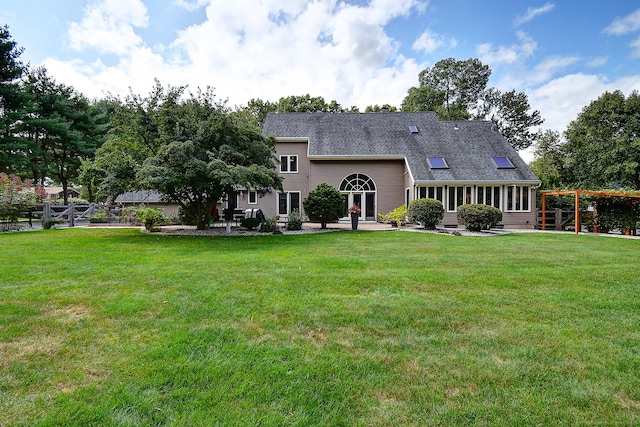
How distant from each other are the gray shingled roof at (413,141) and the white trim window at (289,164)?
51.1 inches

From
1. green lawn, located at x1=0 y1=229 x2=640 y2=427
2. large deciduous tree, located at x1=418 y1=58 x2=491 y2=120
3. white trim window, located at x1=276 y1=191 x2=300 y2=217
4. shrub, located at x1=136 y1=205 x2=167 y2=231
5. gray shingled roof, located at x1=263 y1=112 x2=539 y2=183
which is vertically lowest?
green lawn, located at x1=0 y1=229 x2=640 y2=427

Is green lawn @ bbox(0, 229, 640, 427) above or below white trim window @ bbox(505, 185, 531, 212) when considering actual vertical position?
below

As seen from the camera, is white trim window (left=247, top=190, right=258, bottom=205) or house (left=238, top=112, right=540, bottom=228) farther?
white trim window (left=247, top=190, right=258, bottom=205)

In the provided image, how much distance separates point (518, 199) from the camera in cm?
1692

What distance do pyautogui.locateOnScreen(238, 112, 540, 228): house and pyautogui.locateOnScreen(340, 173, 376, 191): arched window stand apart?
0.20 ft

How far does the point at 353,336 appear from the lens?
9.88 feet

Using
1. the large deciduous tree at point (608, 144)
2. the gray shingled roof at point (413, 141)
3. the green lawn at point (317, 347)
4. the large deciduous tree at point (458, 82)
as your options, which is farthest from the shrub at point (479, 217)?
the large deciduous tree at point (458, 82)

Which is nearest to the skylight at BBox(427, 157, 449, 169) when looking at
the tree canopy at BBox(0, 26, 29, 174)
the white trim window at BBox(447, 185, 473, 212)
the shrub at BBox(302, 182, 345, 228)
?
the white trim window at BBox(447, 185, 473, 212)

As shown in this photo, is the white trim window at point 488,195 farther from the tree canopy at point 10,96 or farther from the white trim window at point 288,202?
the tree canopy at point 10,96

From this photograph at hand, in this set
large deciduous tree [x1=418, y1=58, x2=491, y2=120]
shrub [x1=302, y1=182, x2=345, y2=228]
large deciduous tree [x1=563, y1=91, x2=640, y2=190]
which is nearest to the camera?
shrub [x1=302, y1=182, x2=345, y2=228]

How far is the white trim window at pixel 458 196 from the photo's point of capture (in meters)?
16.9

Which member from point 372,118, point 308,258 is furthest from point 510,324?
point 372,118

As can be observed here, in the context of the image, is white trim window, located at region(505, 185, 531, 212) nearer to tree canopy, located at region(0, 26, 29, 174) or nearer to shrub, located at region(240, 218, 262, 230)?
shrub, located at region(240, 218, 262, 230)

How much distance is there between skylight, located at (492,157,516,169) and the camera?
17.3 metres
